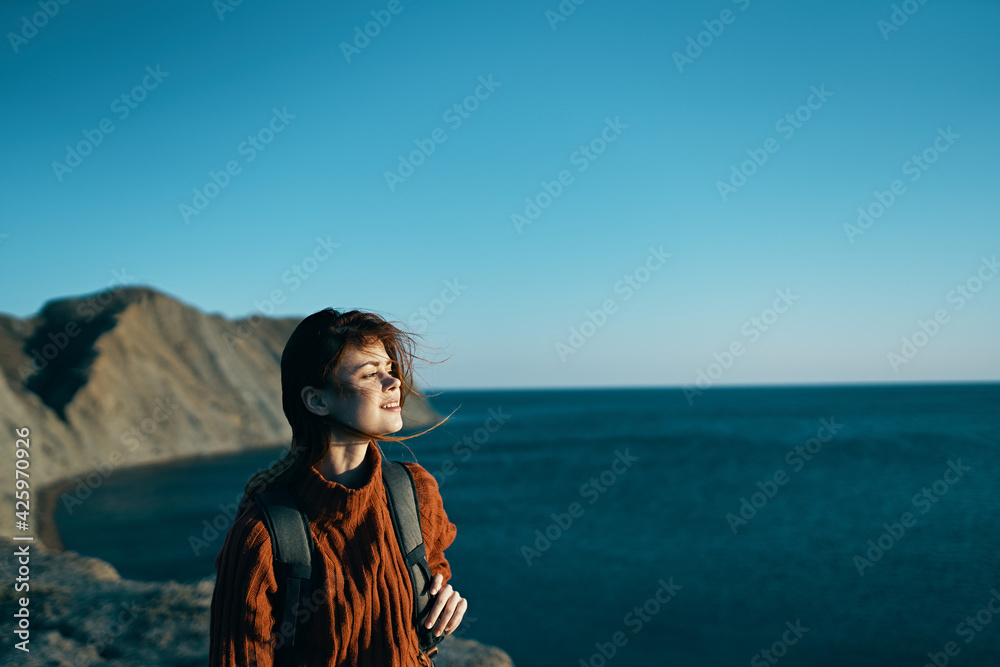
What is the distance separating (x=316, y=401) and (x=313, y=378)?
69 mm

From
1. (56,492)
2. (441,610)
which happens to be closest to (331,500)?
(441,610)

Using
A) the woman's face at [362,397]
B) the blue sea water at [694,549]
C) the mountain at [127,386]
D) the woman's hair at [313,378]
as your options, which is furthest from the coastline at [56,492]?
the woman's face at [362,397]

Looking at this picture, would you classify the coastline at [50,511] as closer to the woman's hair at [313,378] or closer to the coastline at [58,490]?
the coastline at [58,490]

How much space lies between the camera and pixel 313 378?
68.2 inches

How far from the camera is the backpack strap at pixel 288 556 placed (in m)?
1.57

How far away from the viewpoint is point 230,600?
154 centimetres

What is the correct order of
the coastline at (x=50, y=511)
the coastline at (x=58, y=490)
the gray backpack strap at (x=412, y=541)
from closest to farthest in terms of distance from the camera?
1. the gray backpack strap at (x=412, y=541)
2. the coastline at (x=50, y=511)
3. the coastline at (x=58, y=490)

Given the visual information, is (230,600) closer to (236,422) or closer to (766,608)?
(766,608)

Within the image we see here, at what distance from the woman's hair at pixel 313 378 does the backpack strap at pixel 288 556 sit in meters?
0.11

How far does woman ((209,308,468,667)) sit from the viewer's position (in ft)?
5.05

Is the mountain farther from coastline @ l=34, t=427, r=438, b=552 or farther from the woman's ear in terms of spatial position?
the woman's ear

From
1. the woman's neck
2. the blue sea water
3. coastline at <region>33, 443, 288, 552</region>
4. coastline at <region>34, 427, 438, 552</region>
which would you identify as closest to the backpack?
the woman's neck

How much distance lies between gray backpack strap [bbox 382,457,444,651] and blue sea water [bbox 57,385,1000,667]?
3.28 meters

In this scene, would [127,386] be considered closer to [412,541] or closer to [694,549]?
[694,549]
